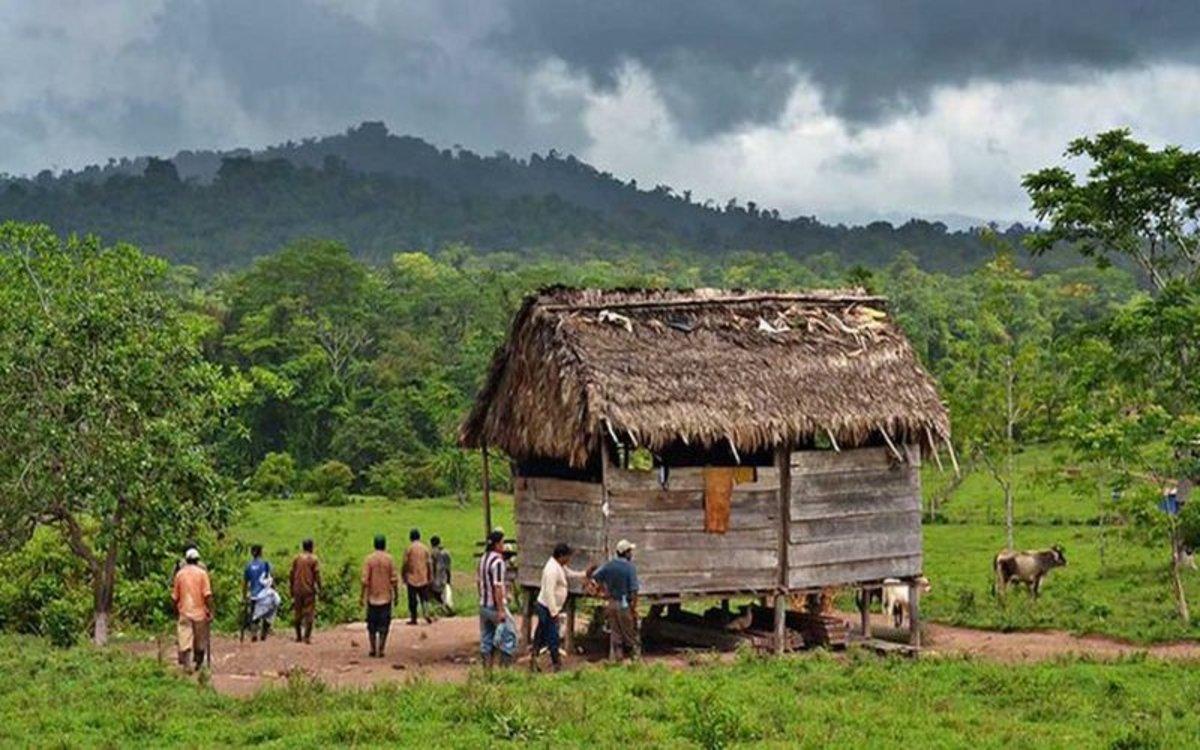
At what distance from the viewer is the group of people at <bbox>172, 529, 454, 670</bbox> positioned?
17.8m

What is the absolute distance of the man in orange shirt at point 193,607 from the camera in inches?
695

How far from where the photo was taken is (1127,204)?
28.0m

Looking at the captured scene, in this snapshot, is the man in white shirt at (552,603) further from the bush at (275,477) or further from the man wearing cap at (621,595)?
the bush at (275,477)

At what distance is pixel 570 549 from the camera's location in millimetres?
19266

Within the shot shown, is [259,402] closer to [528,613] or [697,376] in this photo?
[528,613]

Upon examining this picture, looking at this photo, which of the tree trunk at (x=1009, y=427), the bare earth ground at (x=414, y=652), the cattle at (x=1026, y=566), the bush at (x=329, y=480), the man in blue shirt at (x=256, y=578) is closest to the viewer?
the bare earth ground at (x=414, y=652)

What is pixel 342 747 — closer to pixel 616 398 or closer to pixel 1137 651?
pixel 616 398

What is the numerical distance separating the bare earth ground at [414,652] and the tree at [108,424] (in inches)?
77.7

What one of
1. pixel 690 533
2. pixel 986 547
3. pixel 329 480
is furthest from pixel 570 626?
pixel 329 480

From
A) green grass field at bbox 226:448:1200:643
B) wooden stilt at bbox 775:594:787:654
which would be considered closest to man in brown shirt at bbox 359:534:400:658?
wooden stilt at bbox 775:594:787:654

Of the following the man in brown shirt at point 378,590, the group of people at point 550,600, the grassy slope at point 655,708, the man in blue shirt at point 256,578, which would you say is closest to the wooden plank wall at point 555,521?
the group of people at point 550,600

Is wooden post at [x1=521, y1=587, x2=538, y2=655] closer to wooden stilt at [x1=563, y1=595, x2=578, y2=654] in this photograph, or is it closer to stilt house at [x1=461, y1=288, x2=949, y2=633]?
stilt house at [x1=461, y1=288, x2=949, y2=633]

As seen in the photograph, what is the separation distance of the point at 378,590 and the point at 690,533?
426cm

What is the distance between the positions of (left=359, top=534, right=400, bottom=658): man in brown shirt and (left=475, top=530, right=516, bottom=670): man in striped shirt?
6.46 feet
